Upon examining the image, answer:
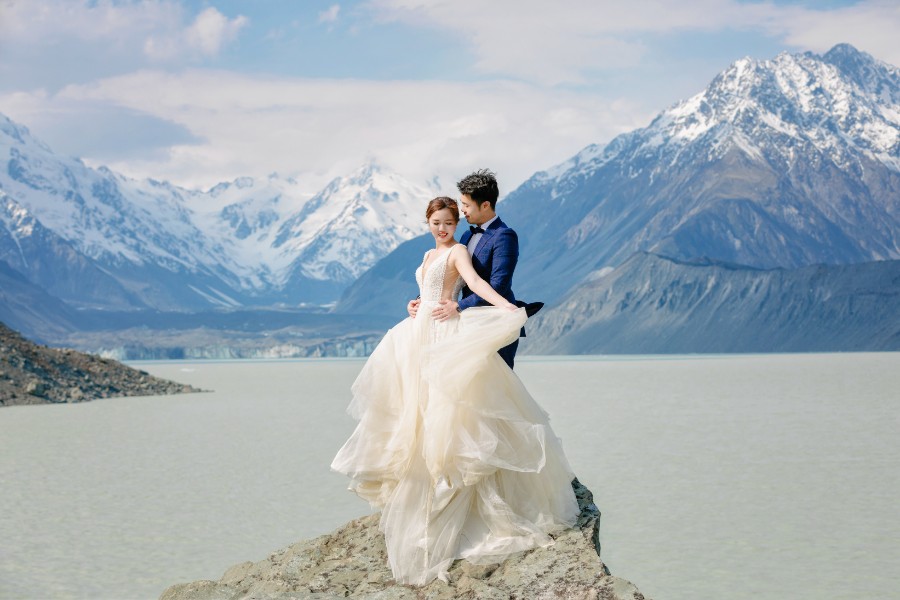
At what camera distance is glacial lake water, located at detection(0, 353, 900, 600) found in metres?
13.6

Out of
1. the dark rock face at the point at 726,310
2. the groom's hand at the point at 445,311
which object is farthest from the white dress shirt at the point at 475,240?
the dark rock face at the point at 726,310

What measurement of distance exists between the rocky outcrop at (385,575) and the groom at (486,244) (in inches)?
57.1

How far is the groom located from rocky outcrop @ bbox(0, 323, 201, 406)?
4426cm

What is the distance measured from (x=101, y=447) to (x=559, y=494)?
82.2ft

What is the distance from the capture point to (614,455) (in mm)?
28422

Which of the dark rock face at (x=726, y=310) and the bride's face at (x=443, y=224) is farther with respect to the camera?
the dark rock face at (x=726, y=310)

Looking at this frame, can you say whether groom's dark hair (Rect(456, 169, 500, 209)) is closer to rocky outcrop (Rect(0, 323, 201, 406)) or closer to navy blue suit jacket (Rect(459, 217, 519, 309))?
navy blue suit jacket (Rect(459, 217, 519, 309))

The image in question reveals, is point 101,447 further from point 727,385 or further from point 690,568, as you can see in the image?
point 727,385

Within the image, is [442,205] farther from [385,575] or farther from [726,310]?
[726,310]

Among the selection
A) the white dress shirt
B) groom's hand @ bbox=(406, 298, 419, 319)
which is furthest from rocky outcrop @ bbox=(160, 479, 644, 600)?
the white dress shirt

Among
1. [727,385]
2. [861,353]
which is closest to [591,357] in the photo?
[861,353]

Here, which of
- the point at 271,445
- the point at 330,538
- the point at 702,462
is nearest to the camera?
the point at 330,538

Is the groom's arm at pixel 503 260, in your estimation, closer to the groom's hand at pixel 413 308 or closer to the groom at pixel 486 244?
the groom at pixel 486 244

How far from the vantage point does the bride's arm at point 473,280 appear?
871 cm
